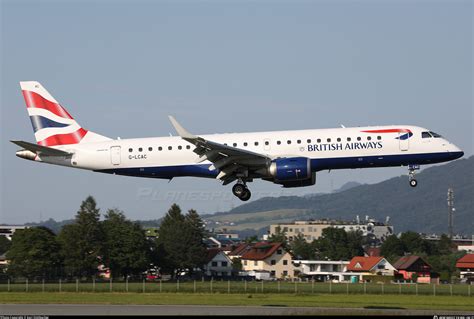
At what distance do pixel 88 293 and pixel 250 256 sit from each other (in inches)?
2281

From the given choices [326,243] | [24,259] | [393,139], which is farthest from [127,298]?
[326,243]

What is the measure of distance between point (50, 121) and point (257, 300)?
59.8ft

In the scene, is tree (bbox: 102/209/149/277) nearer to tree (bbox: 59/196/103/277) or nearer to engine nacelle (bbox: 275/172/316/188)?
tree (bbox: 59/196/103/277)

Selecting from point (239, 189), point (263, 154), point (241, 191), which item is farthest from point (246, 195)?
point (263, 154)

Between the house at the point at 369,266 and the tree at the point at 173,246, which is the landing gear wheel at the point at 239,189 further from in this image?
the house at the point at 369,266

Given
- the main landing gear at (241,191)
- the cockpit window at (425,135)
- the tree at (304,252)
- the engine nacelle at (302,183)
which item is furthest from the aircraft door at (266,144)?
the tree at (304,252)

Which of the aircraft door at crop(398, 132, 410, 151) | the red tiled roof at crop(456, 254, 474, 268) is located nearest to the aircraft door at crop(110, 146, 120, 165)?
the aircraft door at crop(398, 132, 410, 151)

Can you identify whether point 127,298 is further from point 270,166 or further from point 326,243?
point 326,243

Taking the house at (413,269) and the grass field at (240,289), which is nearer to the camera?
the grass field at (240,289)

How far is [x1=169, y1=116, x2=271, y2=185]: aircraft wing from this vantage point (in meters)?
46.4

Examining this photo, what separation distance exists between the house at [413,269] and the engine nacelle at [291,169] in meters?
48.5

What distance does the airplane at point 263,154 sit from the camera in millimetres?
48438

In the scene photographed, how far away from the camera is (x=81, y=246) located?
83062 mm

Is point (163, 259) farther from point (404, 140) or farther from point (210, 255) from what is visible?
point (404, 140)
